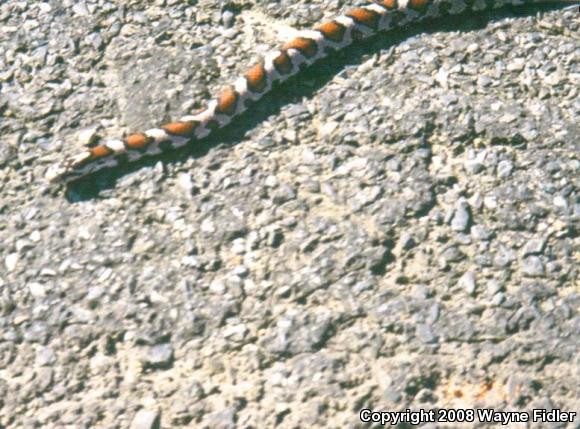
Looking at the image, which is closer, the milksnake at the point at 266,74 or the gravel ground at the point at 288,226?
the gravel ground at the point at 288,226

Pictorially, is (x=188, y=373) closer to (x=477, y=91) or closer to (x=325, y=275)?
(x=325, y=275)

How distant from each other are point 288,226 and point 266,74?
0.94 meters

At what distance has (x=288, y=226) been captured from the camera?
3662mm

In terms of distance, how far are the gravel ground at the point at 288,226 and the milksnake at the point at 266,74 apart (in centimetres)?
7

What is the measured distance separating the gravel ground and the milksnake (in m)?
0.07

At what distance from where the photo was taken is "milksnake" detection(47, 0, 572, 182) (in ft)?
13.0

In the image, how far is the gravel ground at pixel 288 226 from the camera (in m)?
3.21

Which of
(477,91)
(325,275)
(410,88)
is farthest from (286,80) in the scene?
(325,275)

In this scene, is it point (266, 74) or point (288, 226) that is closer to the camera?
point (288, 226)

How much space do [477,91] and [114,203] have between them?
1.75 meters

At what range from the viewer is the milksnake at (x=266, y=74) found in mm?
3949

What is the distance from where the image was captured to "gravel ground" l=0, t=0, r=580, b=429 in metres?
3.21

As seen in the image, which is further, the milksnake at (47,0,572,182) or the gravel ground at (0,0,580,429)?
the milksnake at (47,0,572,182)

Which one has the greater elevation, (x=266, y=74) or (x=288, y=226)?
(x=266, y=74)
